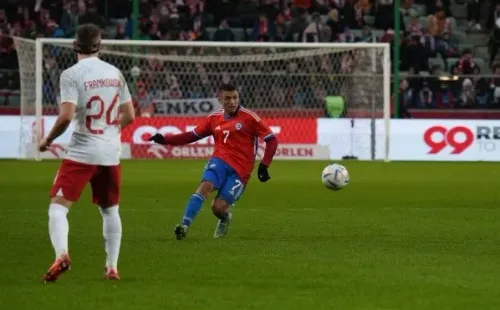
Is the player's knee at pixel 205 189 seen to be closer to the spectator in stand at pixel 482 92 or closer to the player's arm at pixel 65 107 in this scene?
the player's arm at pixel 65 107

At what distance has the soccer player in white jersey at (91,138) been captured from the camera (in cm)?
891

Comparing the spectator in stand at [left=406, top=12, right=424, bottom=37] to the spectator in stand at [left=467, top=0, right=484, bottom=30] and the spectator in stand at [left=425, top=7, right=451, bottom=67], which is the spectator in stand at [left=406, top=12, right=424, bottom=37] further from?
the spectator in stand at [left=467, top=0, right=484, bottom=30]

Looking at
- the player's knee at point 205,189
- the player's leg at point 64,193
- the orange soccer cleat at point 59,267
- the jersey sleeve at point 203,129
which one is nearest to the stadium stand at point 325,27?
the jersey sleeve at point 203,129

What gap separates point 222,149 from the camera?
1299cm

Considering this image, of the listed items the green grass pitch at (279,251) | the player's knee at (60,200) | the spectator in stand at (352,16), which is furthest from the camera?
the spectator in stand at (352,16)

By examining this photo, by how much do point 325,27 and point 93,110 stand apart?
24334mm

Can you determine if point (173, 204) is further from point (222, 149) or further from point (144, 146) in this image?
point (144, 146)

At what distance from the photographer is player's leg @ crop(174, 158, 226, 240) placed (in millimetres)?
12414

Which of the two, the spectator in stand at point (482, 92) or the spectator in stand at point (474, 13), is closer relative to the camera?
the spectator in stand at point (482, 92)

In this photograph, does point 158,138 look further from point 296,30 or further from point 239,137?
point 296,30

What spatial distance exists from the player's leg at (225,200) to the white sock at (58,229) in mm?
3844

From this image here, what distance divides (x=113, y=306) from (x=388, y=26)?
1059 inches

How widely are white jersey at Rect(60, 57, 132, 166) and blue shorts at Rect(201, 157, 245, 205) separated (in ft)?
12.4

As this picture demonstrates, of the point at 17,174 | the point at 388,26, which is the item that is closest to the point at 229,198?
the point at 17,174
